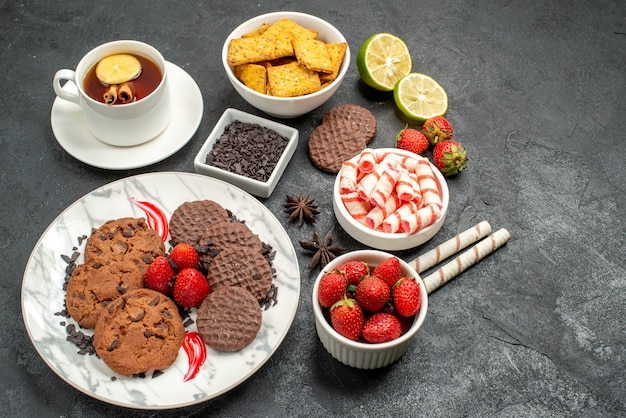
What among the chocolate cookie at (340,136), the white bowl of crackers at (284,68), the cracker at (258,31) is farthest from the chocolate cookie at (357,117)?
the cracker at (258,31)

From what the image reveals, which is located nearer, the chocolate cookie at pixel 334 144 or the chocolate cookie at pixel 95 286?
the chocolate cookie at pixel 95 286

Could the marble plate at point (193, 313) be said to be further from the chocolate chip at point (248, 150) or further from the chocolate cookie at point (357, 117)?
the chocolate cookie at point (357, 117)

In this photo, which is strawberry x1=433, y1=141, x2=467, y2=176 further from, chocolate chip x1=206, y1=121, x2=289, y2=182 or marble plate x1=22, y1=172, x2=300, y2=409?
marble plate x1=22, y1=172, x2=300, y2=409

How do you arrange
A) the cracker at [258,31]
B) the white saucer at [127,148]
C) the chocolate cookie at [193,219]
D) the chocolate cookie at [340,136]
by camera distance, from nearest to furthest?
1. the chocolate cookie at [193,219]
2. the white saucer at [127,148]
3. the chocolate cookie at [340,136]
4. the cracker at [258,31]

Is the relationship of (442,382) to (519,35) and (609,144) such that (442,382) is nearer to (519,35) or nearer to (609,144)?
(609,144)

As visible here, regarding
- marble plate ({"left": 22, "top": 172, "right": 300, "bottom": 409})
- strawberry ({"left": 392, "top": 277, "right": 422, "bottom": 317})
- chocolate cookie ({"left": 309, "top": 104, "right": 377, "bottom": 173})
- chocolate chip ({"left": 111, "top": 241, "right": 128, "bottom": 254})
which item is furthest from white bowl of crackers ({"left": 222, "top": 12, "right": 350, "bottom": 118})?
strawberry ({"left": 392, "top": 277, "right": 422, "bottom": 317})

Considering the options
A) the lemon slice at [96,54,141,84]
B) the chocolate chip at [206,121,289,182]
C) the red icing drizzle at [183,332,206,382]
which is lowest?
the red icing drizzle at [183,332,206,382]

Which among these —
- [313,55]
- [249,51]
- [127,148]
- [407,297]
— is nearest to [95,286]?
[127,148]
